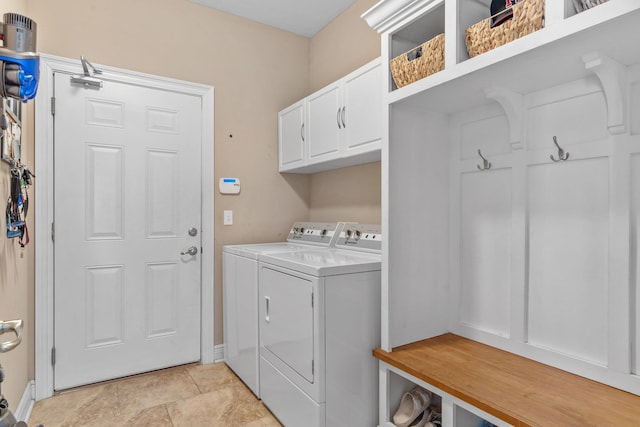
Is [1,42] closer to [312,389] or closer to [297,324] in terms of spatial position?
[297,324]

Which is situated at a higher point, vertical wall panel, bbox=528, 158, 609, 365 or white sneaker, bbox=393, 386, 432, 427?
vertical wall panel, bbox=528, 158, 609, 365

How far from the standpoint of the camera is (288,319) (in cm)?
187

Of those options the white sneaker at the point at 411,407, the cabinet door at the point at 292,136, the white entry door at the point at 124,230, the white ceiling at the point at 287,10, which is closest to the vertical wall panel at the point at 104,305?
the white entry door at the point at 124,230

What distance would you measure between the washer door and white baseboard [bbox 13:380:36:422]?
131 cm

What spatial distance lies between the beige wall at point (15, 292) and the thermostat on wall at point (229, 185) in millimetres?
1197

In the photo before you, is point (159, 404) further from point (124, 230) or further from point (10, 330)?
point (10, 330)

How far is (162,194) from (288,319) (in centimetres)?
144

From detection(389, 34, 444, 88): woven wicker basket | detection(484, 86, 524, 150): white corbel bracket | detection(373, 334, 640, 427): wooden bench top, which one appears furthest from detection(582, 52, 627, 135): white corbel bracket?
detection(373, 334, 640, 427): wooden bench top

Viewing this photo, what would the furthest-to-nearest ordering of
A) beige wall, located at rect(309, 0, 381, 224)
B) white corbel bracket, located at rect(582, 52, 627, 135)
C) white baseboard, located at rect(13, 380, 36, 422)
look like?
1. beige wall, located at rect(309, 0, 381, 224)
2. white baseboard, located at rect(13, 380, 36, 422)
3. white corbel bracket, located at rect(582, 52, 627, 135)

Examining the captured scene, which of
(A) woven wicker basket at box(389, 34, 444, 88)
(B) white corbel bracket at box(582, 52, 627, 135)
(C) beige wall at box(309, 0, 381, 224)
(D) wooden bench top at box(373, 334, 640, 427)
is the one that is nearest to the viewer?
(D) wooden bench top at box(373, 334, 640, 427)

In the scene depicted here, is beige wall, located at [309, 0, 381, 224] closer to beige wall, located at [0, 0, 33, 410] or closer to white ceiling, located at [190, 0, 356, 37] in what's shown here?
white ceiling, located at [190, 0, 356, 37]

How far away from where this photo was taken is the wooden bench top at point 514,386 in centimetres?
110

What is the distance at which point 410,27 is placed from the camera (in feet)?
5.51

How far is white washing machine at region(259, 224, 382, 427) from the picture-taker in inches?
64.9
